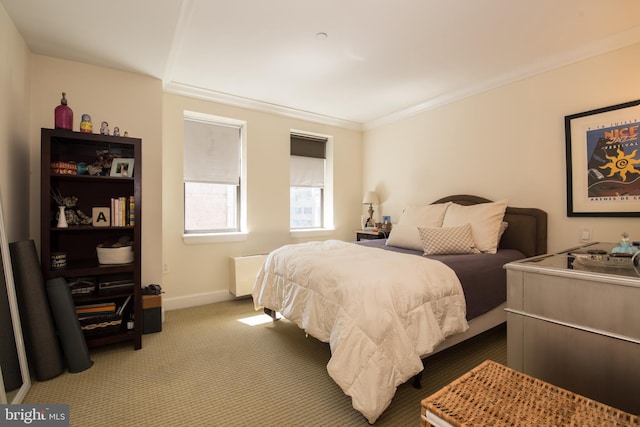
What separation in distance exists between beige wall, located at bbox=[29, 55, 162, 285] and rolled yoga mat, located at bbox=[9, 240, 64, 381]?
642mm

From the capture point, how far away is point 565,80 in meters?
2.74

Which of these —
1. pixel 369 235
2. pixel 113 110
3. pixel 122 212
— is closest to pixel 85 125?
pixel 113 110

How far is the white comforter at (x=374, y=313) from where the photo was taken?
5.07 ft

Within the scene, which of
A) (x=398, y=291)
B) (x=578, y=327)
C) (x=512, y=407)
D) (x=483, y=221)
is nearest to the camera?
(x=512, y=407)

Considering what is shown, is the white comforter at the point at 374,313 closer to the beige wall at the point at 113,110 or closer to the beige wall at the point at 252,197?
the beige wall at the point at 113,110

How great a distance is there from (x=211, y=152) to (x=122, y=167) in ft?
4.44

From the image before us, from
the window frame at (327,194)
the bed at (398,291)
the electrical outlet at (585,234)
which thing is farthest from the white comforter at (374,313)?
the window frame at (327,194)

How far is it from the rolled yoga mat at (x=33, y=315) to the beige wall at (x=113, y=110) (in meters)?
0.64

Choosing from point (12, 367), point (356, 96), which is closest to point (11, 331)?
point (12, 367)

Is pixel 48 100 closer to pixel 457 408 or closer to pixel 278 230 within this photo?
pixel 278 230

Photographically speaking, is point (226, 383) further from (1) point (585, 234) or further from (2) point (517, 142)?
(2) point (517, 142)

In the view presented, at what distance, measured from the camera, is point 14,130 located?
216 cm

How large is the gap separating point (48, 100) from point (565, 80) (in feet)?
14.8

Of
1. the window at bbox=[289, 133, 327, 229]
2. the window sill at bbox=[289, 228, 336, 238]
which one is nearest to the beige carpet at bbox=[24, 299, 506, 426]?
the window sill at bbox=[289, 228, 336, 238]
